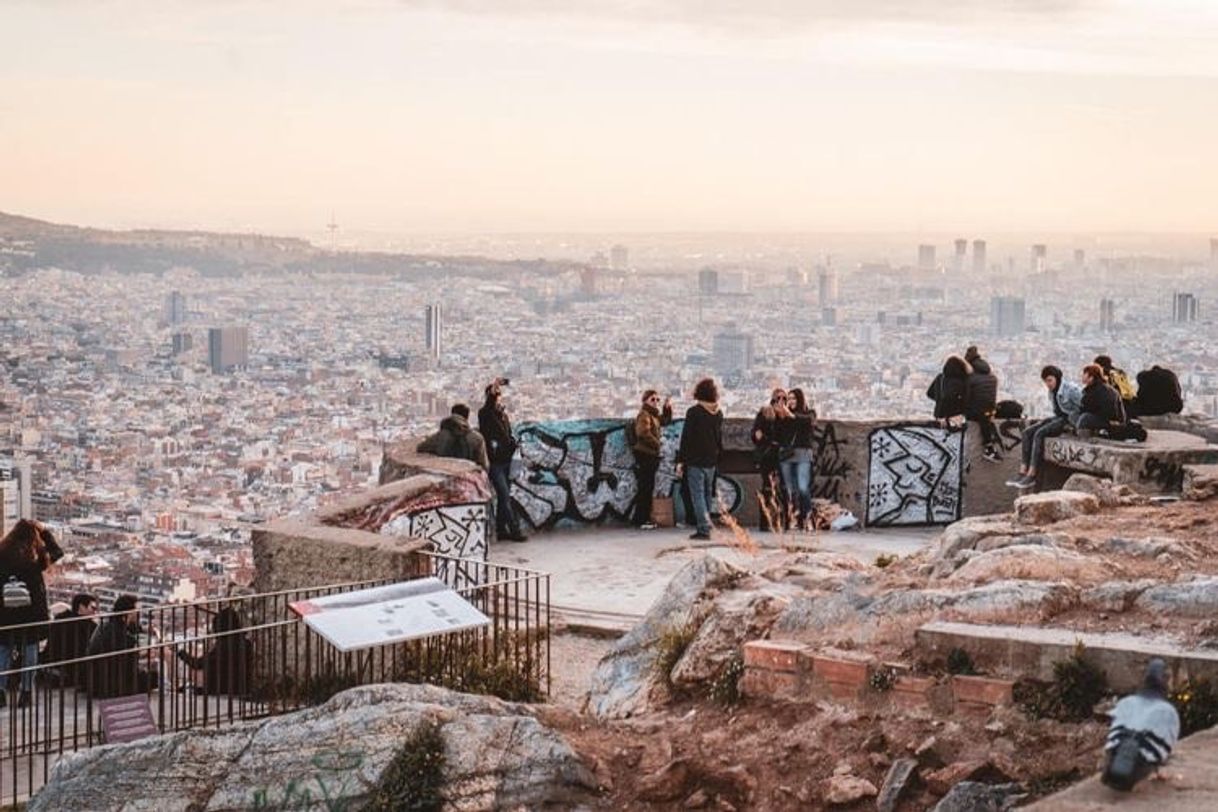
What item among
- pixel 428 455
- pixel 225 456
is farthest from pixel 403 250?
pixel 428 455

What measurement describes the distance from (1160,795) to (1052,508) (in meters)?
6.06

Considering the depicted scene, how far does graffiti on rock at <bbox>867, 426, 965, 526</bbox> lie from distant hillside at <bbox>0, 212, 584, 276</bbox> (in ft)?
176

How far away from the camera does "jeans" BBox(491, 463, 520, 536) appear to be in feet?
60.6

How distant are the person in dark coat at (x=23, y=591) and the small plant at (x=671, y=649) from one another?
18.2 feet

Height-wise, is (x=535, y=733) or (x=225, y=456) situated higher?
(x=535, y=733)

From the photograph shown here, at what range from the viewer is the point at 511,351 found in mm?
66688

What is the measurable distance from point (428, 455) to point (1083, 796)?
39.0 ft

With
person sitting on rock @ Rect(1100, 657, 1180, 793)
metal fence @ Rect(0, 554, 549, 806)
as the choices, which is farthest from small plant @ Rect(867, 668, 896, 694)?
metal fence @ Rect(0, 554, 549, 806)

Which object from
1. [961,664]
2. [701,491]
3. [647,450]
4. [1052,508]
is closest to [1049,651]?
[961,664]

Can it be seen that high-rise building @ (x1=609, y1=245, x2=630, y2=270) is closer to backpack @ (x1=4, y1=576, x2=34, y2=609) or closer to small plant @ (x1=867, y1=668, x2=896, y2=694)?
backpack @ (x1=4, y1=576, x2=34, y2=609)

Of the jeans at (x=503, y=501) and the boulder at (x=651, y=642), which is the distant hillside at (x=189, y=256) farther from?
the boulder at (x=651, y=642)

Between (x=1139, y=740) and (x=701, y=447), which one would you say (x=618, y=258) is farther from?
(x=1139, y=740)

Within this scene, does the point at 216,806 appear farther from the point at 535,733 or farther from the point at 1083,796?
the point at 1083,796

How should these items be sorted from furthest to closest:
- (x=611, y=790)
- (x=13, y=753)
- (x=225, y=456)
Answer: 1. (x=225, y=456)
2. (x=13, y=753)
3. (x=611, y=790)
